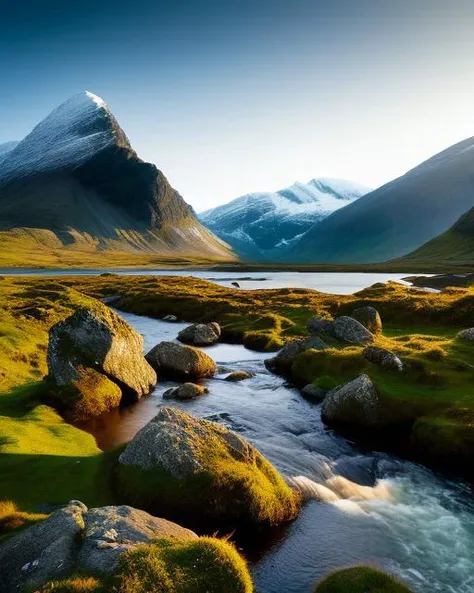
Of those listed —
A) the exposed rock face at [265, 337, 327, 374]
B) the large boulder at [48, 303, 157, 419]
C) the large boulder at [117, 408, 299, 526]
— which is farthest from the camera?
the exposed rock face at [265, 337, 327, 374]

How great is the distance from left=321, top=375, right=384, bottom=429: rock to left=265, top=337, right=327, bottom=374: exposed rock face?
1309 centimetres

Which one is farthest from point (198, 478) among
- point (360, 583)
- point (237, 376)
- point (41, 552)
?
point (237, 376)

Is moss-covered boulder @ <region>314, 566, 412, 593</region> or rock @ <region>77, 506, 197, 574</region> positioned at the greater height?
rock @ <region>77, 506, 197, 574</region>

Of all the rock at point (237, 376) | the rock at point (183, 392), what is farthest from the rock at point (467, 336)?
the rock at point (183, 392)

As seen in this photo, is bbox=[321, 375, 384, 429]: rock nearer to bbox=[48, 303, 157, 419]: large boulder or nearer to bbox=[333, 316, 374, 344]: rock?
bbox=[48, 303, 157, 419]: large boulder

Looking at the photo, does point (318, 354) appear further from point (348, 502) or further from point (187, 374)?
point (348, 502)

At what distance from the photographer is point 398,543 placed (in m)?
18.9

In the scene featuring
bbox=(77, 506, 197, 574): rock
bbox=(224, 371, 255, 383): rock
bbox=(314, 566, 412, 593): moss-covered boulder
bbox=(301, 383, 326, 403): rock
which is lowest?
bbox=(301, 383, 326, 403): rock

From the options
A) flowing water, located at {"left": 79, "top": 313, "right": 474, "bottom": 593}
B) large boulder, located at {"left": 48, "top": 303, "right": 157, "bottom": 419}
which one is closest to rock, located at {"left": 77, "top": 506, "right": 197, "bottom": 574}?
flowing water, located at {"left": 79, "top": 313, "right": 474, "bottom": 593}

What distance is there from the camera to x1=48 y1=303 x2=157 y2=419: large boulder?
31000 millimetres

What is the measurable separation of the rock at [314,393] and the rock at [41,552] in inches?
968

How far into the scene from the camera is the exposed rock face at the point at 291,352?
45.3 m

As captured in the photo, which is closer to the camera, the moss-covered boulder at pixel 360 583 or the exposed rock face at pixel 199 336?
the moss-covered boulder at pixel 360 583

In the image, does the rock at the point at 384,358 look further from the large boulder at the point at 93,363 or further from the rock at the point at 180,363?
the large boulder at the point at 93,363
